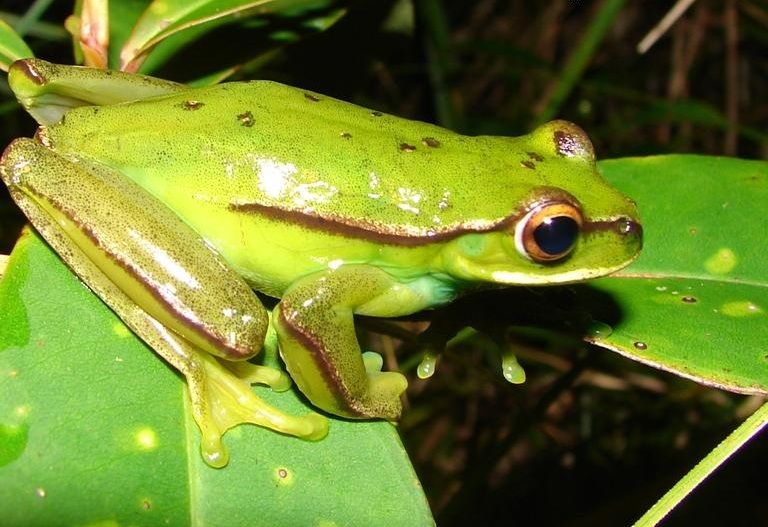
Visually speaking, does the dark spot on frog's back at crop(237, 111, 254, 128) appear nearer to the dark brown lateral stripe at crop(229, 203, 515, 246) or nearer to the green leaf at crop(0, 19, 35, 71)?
the dark brown lateral stripe at crop(229, 203, 515, 246)

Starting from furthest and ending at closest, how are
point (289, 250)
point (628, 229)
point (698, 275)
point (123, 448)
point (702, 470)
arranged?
point (698, 275) < point (289, 250) < point (628, 229) < point (702, 470) < point (123, 448)

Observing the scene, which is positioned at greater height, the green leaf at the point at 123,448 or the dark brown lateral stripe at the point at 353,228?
the dark brown lateral stripe at the point at 353,228

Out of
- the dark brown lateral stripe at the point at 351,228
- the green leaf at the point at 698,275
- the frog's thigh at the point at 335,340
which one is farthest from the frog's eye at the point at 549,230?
the frog's thigh at the point at 335,340

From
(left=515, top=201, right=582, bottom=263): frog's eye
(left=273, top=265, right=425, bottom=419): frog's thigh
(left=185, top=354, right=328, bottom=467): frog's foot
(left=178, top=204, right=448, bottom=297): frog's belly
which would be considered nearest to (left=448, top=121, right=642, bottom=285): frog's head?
(left=515, top=201, right=582, bottom=263): frog's eye

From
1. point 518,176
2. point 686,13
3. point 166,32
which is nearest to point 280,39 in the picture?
point 166,32

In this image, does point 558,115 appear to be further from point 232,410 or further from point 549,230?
point 232,410

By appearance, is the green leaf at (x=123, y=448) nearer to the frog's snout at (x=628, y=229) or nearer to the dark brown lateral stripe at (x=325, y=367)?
the dark brown lateral stripe at (x=325, y=367)

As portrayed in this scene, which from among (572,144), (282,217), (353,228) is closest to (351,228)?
(353,228)
